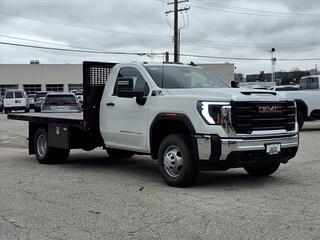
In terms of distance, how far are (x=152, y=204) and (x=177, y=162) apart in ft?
4.15

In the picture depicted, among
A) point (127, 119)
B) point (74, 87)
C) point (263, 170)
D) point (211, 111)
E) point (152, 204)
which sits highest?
point (74, 87)

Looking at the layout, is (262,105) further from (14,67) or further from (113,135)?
(14,67)

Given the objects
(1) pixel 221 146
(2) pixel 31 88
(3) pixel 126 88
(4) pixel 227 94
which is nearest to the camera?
(1) pixel 221 146

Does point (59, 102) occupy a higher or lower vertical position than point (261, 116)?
higher

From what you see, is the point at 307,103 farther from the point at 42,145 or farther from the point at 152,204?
the point at 152,204

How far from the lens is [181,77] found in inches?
378

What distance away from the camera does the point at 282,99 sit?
8.68 meters

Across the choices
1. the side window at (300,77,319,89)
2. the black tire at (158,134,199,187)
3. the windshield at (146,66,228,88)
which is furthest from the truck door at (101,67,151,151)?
the side window at (300,77,319,89)

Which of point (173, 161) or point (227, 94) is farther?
point (173, 161)

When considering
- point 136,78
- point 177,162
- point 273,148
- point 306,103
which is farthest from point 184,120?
point 306,103

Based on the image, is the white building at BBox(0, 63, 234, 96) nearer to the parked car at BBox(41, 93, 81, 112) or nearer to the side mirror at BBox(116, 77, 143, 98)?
the parked car at BBox(41, 93, 81, 112)

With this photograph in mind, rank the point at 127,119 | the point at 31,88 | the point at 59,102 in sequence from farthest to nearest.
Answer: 1. the point at 31,88
2. the point at 59,102
3. the point at 127,119

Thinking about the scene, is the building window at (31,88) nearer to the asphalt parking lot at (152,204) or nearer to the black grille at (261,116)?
the asphalt parking lot at (152,204)

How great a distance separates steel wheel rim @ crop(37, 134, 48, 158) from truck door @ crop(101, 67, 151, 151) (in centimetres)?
243
